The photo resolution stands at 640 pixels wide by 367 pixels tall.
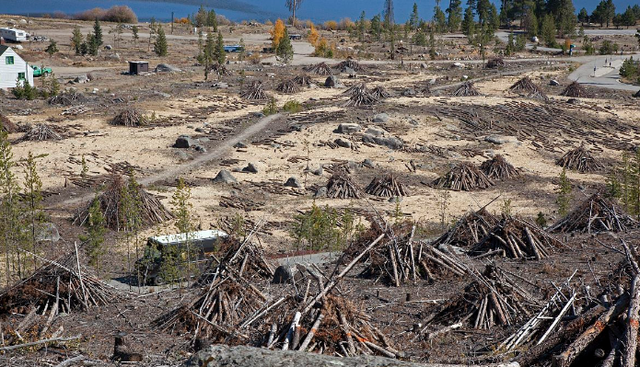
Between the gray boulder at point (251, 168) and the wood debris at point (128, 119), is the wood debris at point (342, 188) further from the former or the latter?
the wood debris at point (128, 119)

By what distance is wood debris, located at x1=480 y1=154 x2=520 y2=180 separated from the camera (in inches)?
1091

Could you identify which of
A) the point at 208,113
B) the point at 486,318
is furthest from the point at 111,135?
the point at 486,318

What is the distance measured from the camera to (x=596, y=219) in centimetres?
1664

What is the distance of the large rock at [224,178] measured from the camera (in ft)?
83.4

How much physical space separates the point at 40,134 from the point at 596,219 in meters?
22.4

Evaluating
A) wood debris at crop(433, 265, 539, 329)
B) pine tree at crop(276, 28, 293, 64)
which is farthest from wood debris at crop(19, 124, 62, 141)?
pine tree at crop(276, 28, 293, 64)

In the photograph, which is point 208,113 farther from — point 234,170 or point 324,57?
point 324,57

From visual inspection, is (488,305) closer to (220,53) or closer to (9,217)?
(9,217)

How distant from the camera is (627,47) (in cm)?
7669

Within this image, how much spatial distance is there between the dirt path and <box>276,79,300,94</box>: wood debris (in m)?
7.33

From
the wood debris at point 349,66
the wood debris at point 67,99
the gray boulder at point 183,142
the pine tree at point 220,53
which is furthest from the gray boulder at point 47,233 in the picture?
the wood debris at point 349,66

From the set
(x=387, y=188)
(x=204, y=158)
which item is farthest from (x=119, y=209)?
(x=387, y=188)

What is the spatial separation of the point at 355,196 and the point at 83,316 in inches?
542

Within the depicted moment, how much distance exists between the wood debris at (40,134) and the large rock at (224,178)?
8437 mm
